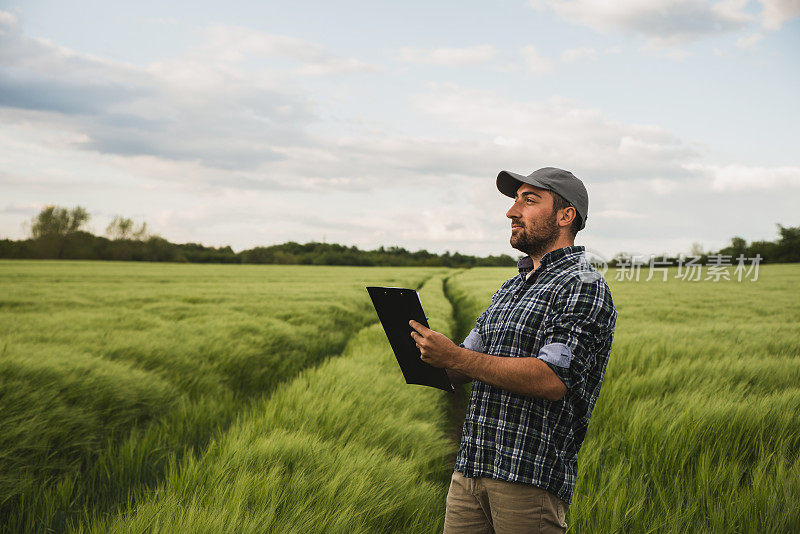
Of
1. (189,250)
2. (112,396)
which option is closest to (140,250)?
(189,250)

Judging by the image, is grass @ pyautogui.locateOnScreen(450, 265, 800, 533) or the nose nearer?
the nose

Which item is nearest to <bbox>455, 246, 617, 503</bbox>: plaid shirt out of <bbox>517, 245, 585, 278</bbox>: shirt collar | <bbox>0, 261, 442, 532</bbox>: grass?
<bbox>517, 245, 585, 278</bbox>: shirt collar

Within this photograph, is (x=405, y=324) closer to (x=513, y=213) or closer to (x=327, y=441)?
(x=513, y=213)

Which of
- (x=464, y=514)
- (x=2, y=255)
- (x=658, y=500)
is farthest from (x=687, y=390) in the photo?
(x=2, y=255)

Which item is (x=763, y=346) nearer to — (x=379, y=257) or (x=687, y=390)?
(x=687, y=390)

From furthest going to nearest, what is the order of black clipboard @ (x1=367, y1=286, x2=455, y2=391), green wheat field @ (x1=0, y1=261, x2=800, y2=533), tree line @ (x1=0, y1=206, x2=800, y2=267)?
tree line @ (x1=0, y1=206, x2=800, y2=267), green wheat field @ (x1=0, y1=261, x2=800, y2=533), black clipboard @ (x1=367, y1=286, x2=455, y2=391)

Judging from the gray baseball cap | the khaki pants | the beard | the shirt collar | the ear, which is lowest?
the khaki pants

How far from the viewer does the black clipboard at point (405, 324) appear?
195 centimetres

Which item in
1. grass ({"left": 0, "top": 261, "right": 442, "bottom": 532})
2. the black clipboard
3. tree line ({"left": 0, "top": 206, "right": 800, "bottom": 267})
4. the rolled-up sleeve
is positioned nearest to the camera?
the rolled-up sleeve

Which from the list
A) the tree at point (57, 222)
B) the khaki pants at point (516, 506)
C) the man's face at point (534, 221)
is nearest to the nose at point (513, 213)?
the man's face at point (534, 221)

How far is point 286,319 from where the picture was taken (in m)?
12.8

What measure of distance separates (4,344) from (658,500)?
7738mm

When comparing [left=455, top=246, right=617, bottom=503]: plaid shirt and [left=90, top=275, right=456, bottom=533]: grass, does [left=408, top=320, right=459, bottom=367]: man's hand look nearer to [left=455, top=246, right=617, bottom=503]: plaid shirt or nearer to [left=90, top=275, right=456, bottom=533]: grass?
[left=455, top=246, right=617, bottom=503]: plaid shirt

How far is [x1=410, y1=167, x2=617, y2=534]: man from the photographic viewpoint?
5.81 ft
